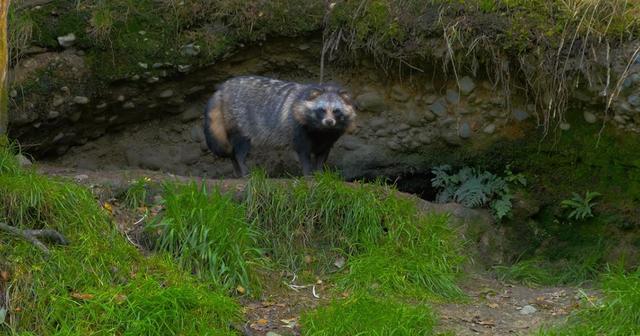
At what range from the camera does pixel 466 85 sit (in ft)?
26.2

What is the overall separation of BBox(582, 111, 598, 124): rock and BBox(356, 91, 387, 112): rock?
1.69 m

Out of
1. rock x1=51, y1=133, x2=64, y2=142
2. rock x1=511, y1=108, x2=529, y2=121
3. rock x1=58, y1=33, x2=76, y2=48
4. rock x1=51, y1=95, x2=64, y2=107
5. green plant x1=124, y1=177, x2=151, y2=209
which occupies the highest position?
rock x1=58, y1=33, x2=76, y2=48

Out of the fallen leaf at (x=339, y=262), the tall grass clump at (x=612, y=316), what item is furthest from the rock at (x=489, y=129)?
the tall grass clump at (x=612, y=316)

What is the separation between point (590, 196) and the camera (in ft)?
24.6

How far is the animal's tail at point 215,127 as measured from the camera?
8.13 metres

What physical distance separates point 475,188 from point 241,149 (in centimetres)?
192

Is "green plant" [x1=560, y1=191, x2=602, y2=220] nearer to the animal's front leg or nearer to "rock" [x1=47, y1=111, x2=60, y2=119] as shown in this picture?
the animal's front leg

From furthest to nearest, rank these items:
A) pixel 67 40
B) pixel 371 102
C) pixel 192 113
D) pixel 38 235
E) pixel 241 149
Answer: pixel 192 113
pixel 371 102
pixel 241 149
pixel 67 40
pixel 38 235

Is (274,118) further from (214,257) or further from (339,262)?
(214,257)

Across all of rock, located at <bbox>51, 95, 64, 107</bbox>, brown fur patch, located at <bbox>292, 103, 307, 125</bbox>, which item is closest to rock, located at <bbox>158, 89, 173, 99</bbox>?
rock, located at <bbox>51, 95, 64, 107</bbox>

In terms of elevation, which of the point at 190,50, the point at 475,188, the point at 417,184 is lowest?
the point at 417,184

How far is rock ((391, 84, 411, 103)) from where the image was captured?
8304 mm

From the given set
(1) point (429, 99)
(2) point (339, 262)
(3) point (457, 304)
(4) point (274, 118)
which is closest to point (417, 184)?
(1) point (429, 99)

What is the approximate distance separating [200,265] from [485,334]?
1721 millimetres
